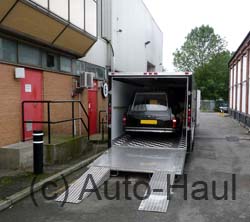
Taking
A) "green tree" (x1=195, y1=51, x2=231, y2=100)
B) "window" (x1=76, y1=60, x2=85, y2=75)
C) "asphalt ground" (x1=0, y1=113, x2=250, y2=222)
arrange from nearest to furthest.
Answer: "asphalt ground" (x1=0, y1=113, x2=250, y2=222)
"window" (x1=76, y1=60, x2=85, y2=75)
"green tree" (x1=195, y1=51, x2=231, y2=100)

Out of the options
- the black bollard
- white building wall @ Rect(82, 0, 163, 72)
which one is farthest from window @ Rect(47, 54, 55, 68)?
the black bollard

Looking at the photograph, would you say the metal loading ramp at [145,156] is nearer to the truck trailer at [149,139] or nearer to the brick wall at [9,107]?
the truck trailer at [149,139]

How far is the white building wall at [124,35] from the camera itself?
56.8ft

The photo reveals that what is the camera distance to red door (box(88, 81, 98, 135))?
1544 centimetres

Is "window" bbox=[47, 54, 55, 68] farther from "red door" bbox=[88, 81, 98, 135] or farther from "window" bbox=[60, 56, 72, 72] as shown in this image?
"red door" bbox=[88, 81, 98, 135]

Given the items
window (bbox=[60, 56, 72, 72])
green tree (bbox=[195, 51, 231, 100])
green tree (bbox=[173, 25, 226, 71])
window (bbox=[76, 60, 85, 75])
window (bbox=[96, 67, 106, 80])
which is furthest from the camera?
green tree (bbox=[173, 25, 226, 71])

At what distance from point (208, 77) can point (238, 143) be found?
45.7 metres

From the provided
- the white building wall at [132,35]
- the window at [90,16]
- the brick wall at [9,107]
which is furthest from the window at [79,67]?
the brick wall at [9,107]

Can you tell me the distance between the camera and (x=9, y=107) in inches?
366

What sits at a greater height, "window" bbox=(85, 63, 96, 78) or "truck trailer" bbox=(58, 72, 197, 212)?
"window" bbox=(85, 63, 96, 78)

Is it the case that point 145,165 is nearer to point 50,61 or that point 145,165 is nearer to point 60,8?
point 50,61

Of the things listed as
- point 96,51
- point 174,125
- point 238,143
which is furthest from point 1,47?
point 238,143

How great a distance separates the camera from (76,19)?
39.2 feet

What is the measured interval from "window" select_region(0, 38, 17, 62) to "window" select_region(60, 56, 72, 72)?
302 centimetres
